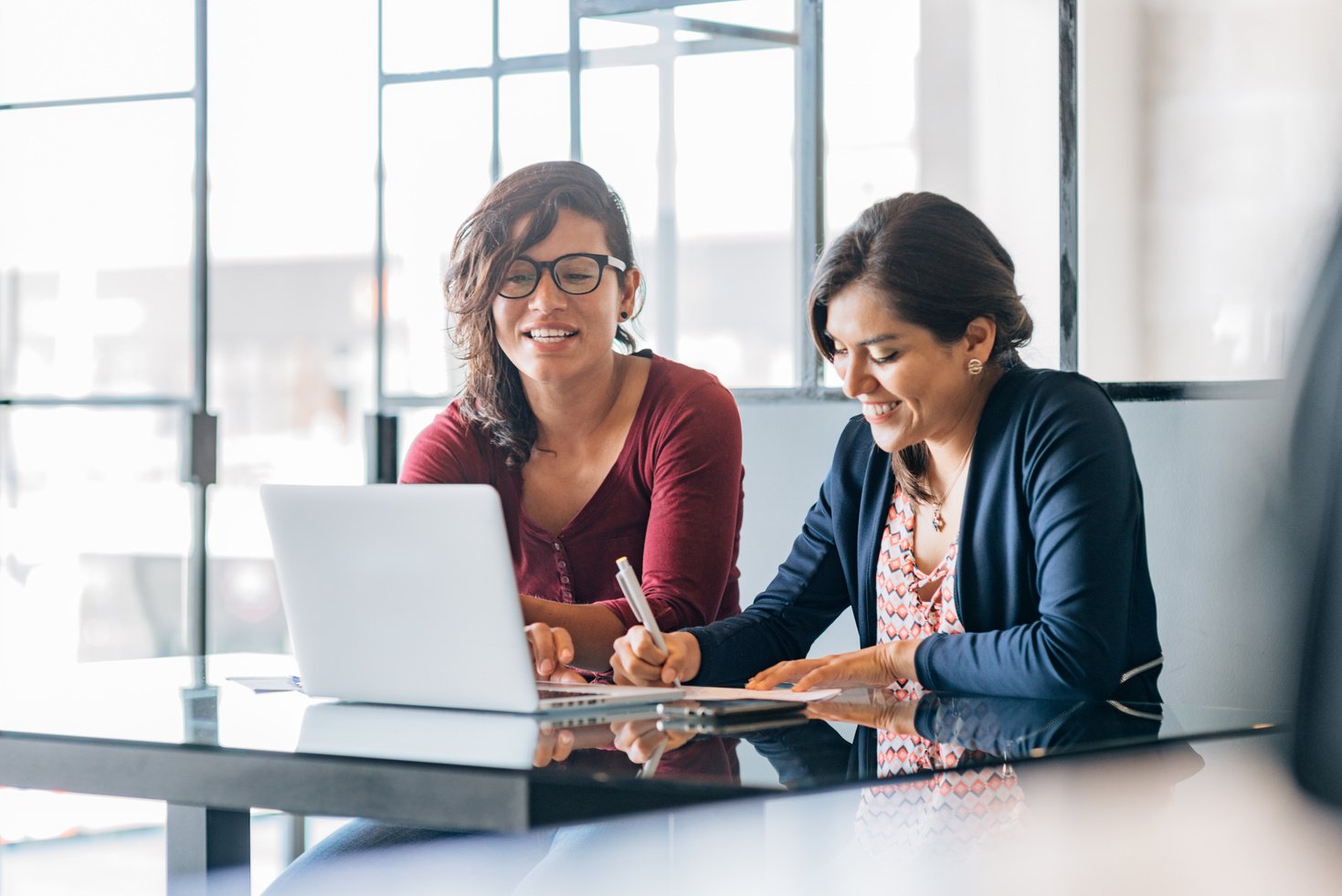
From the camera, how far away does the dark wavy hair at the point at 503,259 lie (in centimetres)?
192

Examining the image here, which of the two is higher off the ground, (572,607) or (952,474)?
(952,474)

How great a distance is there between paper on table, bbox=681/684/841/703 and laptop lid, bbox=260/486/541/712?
0.19 metres

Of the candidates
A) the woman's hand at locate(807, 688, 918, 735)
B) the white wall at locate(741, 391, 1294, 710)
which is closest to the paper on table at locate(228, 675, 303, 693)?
the woman's hand at locate(807, 688, 918, 735)

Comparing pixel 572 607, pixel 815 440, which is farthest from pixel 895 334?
pixel 815 440

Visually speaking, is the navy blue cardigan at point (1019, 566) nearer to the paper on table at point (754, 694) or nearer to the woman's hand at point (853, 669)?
the woman's hand at point (853, 669)

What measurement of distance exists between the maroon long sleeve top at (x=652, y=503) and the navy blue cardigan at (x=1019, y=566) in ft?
0.37

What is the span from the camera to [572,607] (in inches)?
68.9

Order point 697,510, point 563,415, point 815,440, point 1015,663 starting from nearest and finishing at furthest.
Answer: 1. point 1015,663
2. point 697,510
3. point 563,415
4. point 815,440

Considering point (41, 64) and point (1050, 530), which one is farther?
point (41, 64)

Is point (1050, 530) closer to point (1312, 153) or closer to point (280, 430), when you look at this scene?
point (1312, 153)

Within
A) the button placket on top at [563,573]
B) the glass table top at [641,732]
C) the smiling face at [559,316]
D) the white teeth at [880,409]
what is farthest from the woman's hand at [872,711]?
the smiling face at [559,316]

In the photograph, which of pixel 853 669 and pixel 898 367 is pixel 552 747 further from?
pixel 898 367

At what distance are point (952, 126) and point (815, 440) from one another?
78 cm

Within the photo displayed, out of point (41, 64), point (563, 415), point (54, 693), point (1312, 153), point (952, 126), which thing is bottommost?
point (54, 693)
